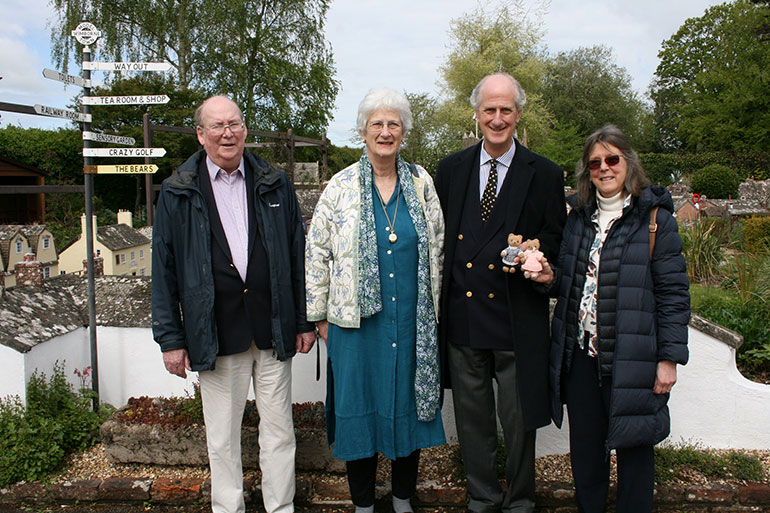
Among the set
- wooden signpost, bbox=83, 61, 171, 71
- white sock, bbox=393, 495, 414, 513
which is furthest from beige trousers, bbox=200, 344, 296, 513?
wooden signpost, bbox=83, 61, 171, 71

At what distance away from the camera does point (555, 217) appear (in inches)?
116

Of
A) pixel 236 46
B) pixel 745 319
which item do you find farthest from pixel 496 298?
pixel 236 46

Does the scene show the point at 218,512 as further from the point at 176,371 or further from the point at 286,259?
the point at 286,259

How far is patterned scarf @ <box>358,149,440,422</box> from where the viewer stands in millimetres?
2852

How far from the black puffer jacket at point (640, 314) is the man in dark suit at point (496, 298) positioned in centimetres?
36

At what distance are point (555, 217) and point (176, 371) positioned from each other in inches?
84.0

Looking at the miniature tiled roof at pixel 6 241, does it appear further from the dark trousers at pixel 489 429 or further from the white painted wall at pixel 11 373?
the dark trousers at pixel 489 429

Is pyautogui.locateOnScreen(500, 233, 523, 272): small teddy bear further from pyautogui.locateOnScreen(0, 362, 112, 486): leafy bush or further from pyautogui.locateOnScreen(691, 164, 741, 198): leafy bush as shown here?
pyautogui.locateOnScreen(691, 164, 741, 198): leafy bush

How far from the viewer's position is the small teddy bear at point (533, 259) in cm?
260

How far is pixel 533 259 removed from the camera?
2609 mm

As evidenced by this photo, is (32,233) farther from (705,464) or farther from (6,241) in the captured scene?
(705,464)

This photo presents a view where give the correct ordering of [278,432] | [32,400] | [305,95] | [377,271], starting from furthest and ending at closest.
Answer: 1. [305,95]
2. [32,400]
3. [278,432]
4. [377,271]

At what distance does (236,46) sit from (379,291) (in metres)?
23.3

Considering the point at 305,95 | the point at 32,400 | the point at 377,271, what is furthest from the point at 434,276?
the point at 305,95
